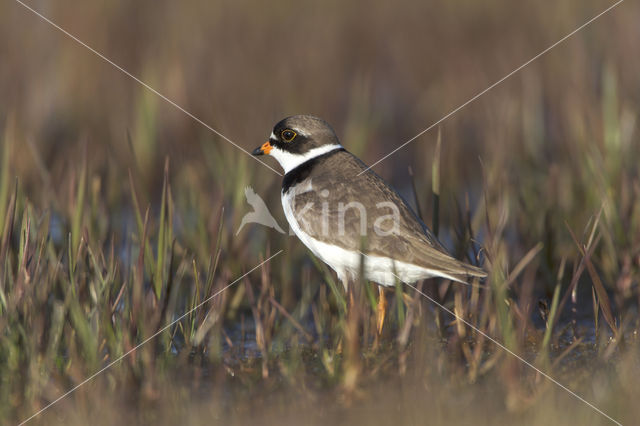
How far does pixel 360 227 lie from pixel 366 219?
7cm

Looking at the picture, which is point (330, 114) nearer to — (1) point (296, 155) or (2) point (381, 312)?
(1) point (296, 155)

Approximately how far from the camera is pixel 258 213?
6285 mm

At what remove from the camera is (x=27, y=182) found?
755 centimetres

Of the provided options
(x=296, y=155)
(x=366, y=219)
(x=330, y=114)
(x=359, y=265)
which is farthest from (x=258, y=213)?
(x=330, y=114)

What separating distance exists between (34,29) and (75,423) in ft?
23.5

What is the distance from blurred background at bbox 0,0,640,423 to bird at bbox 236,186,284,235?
0.10 m

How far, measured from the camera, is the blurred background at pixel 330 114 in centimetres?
582

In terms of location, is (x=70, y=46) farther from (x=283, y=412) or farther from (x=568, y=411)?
(x=568, y=411)

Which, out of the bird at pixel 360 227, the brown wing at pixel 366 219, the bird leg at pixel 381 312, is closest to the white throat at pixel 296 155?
the bird at pixel 360 227

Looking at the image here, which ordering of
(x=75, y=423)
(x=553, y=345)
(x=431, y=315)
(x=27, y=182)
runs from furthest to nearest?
(x=27, y=182), (x=431, y=315), (x=553, y=345), (x=75, y=423)

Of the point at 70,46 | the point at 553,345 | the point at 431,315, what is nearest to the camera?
the point at 553,345

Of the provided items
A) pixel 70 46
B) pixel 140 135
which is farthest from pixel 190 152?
pixel 70 46

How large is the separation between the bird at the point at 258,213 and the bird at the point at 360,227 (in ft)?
2.57

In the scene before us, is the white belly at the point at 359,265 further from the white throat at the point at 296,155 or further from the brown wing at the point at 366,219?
the white throat at the point at 296,155
